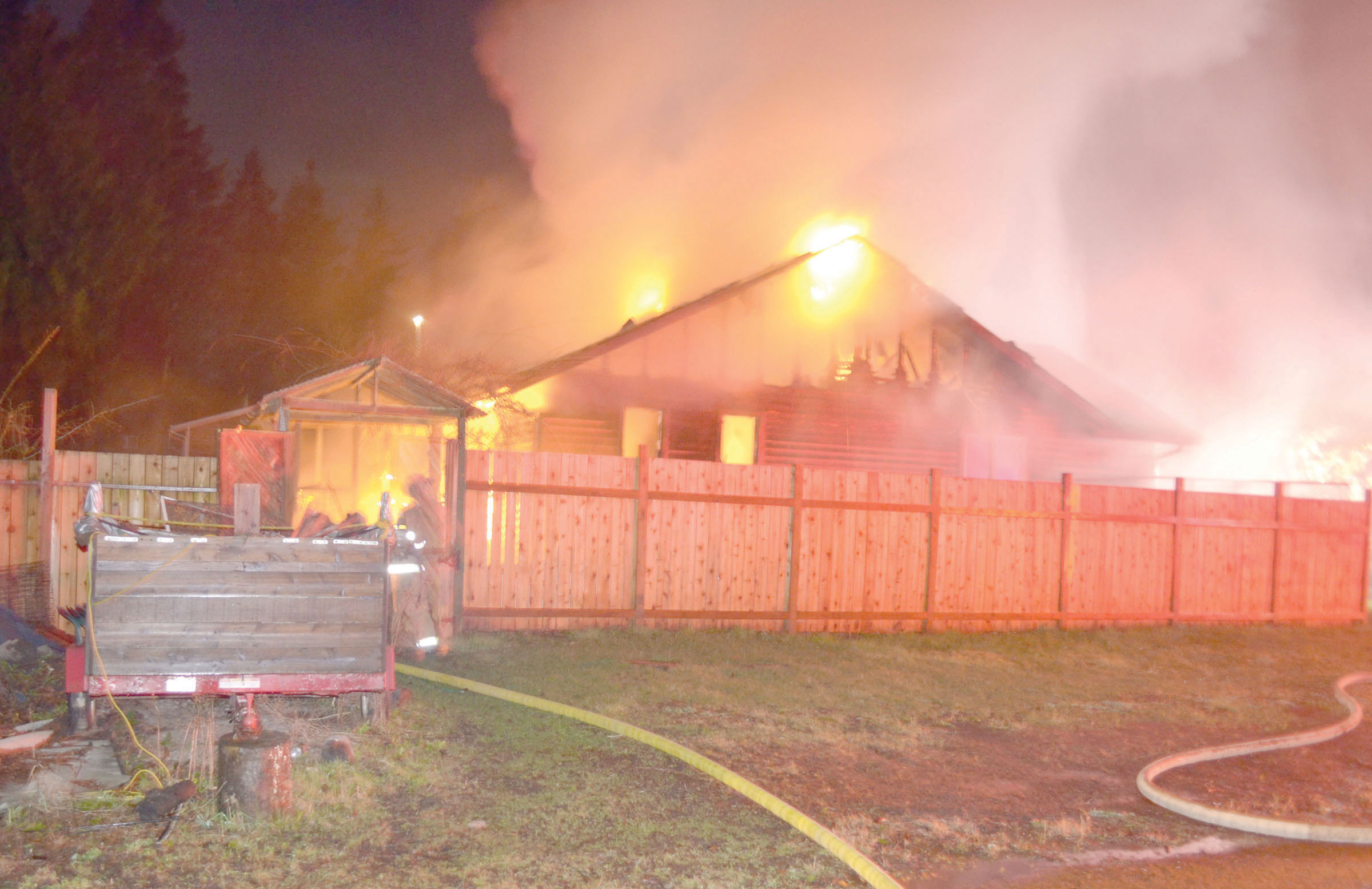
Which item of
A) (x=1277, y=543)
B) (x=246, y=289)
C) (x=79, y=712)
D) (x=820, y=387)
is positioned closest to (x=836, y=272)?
(x=820, y=387)

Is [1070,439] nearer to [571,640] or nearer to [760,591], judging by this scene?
[760,591]

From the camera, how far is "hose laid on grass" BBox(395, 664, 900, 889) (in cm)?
425

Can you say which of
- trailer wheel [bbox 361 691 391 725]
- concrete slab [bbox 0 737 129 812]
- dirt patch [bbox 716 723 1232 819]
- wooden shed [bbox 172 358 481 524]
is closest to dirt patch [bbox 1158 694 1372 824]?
dirt patch [bbox 716 723 1232 819]

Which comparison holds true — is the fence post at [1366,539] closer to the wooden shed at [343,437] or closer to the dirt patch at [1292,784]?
the dirt patch at [1292,784]

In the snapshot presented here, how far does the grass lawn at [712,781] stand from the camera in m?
4.18

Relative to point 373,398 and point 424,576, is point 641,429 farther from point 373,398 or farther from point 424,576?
point 424,576

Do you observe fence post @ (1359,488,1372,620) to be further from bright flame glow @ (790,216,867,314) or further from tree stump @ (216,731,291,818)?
tree stump @ (216,731,291,818)

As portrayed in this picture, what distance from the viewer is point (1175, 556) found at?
1285 cm

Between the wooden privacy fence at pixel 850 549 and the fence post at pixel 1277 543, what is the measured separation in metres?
0.03

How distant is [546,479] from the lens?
34.0 feet

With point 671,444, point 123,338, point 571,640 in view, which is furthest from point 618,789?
point 123,338

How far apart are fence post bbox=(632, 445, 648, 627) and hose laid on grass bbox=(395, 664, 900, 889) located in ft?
10.2

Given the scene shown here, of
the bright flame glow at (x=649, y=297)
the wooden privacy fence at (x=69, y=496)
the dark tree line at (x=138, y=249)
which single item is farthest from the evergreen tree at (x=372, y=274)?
the wooden privacy fence at (x=69, y=496)

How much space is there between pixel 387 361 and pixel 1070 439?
1371 centimetres
